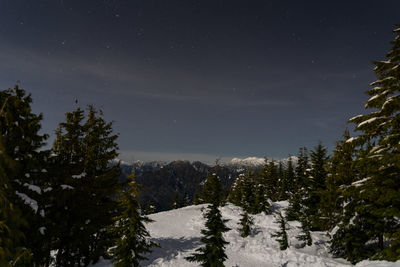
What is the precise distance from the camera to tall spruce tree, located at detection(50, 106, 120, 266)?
567 inches

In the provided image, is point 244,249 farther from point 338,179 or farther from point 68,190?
point 68,190

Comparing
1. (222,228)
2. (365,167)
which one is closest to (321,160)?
(222,228)

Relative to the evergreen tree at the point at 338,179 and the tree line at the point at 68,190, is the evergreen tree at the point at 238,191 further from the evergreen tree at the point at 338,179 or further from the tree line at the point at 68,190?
the tree line at the point at 68,190

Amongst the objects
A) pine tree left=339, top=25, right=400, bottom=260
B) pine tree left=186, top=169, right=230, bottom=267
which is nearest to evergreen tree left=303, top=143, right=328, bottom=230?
pine tree left=186, top=169, right=230, bottom=267

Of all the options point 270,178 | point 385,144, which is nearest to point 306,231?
point 385,144

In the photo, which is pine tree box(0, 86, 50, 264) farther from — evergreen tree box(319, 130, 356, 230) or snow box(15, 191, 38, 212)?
evergreen tree box(319, 130, 356, 230)

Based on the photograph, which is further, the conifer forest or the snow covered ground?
the snow covered ground

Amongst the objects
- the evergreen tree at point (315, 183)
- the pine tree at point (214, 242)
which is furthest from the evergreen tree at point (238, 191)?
the pine tree at point (214, 242)

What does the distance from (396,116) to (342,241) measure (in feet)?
42.9

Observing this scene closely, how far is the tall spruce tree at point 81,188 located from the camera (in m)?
14.4

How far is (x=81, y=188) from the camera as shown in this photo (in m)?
16.5

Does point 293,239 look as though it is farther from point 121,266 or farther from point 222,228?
point 121,266

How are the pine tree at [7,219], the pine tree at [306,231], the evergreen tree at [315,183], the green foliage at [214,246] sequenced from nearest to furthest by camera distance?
the pine tree at [7,219] < the green foliage at [214,246] < the pine tree at [306,231] < the evergreen tree at [315,183]

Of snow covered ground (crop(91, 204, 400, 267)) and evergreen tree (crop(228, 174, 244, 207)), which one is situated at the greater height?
evergreen tree (crop(228, 174, 244, 207))
